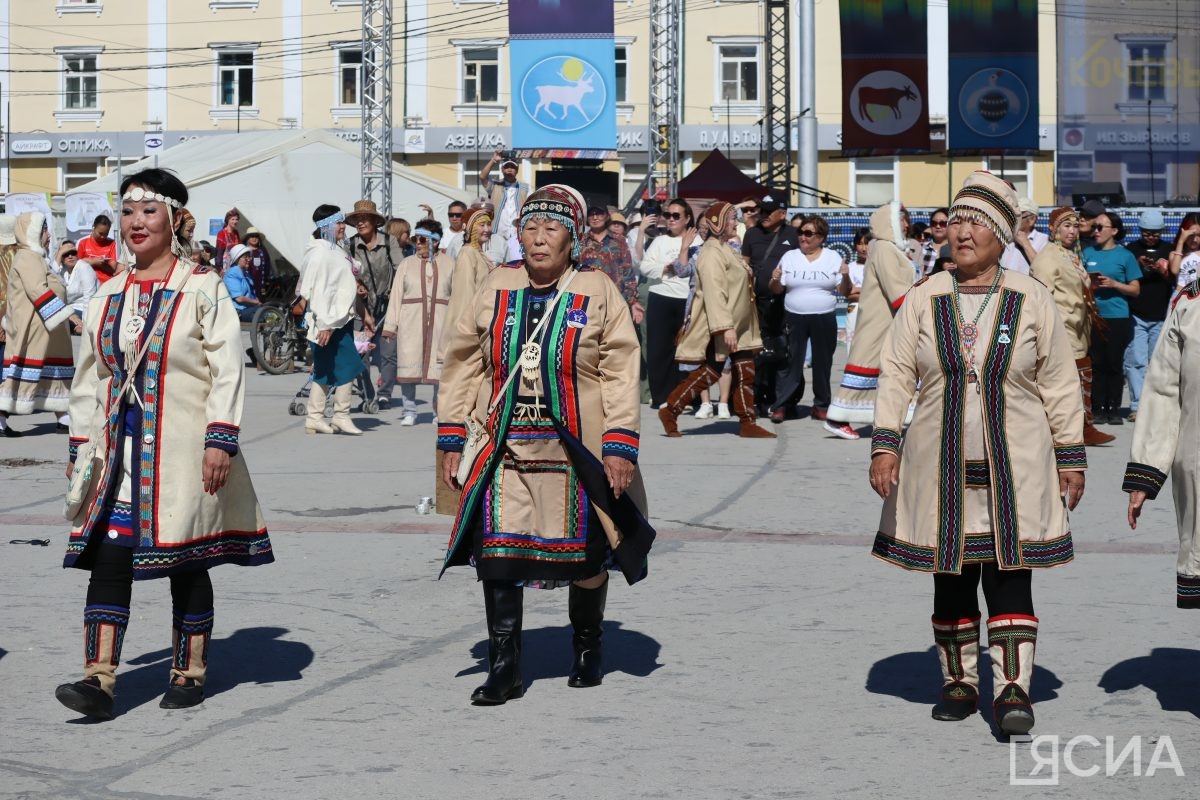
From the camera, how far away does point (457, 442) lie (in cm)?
622

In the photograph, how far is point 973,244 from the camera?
5.71 m

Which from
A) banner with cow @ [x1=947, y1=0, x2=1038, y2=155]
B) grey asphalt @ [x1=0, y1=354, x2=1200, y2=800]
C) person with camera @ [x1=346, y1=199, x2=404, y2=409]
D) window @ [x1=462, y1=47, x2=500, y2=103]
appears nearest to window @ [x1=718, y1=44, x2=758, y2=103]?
window @ [x1=462, y1=47, x2=500, y2=103]

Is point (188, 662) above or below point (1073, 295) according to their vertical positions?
below

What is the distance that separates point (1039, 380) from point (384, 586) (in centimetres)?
354

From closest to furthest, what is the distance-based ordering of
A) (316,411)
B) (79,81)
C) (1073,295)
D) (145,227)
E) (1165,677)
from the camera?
1. (145,227)
2. (1165,677)
3. (1073,295)
4. (316,411)
5. (79,81)

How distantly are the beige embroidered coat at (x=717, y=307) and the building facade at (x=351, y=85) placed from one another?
115 ft

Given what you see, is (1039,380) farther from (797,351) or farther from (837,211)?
(837,211)

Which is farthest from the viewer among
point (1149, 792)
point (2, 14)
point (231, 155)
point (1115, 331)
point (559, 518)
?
point (2, 14)

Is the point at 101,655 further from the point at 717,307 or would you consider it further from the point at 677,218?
the point at 677,218

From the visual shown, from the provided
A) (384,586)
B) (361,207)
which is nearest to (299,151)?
(361,207)

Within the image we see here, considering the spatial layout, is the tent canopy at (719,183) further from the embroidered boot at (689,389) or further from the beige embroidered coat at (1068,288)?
the beige embroidered coat at (1068,288)

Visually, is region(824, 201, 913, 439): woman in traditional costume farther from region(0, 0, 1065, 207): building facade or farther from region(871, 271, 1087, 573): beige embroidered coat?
region(0, 0, 1065, 207): building facade

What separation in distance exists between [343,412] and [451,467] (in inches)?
346

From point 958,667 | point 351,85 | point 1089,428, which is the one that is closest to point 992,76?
point 1089,428
